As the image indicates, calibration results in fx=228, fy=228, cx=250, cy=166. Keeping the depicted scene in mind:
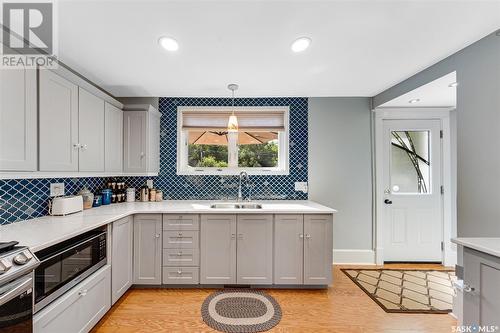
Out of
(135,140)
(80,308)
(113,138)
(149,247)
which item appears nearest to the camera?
(80,308)

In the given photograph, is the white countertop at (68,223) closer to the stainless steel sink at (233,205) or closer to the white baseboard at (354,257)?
the stainless steel sink at (233,205)

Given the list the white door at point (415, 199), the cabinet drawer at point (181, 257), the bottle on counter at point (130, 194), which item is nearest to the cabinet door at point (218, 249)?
the cabinet drawer at point (181, 257)

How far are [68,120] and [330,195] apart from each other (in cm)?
314

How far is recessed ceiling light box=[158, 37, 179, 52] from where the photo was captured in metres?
1.83

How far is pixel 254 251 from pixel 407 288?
1.80 meters

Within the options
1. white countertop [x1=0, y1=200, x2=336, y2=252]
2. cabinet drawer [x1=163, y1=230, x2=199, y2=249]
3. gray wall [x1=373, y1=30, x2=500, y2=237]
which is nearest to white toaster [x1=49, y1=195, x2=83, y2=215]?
white countertop [x1=0, y1=200, x2=336, y2=252]

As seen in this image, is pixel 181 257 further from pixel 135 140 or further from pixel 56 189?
pixel 135 140

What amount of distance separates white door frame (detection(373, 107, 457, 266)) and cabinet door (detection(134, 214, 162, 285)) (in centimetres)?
290

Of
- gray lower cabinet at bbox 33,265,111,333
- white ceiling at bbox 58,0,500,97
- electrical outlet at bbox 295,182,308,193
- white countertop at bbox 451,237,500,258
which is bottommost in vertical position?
gray lower cabinet at bbox 33,265,111,333

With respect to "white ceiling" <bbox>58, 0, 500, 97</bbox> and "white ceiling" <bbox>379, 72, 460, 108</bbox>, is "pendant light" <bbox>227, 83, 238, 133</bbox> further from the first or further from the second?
"white ceiling" <bbox>379, 72, 460, 108</bbox>

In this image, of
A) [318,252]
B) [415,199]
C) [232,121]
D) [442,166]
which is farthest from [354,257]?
[232,121]

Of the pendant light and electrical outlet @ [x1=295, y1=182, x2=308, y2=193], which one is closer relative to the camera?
the pendant light

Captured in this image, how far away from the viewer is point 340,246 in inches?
129

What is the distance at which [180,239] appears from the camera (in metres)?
2.51
